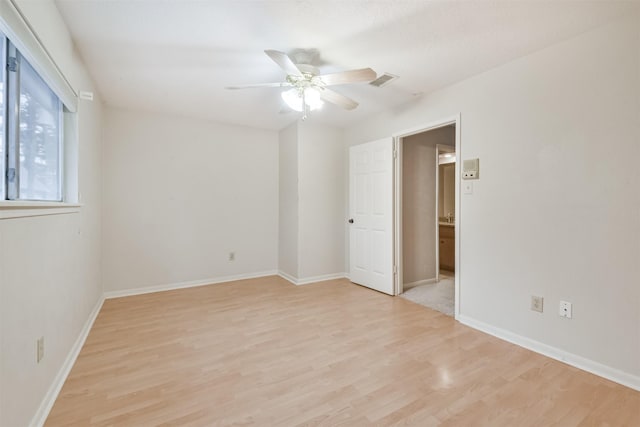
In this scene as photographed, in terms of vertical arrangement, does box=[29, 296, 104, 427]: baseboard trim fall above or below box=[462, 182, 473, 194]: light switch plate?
below

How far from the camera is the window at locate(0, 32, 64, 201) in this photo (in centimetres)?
136

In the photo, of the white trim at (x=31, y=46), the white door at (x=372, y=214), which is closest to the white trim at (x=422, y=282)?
the white door at (x=372, y=214)

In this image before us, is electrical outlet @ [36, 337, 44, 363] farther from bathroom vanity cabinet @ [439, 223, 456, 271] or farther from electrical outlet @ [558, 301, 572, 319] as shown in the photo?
bathroom vanity cabinet @ [439, 223, 456, 271]

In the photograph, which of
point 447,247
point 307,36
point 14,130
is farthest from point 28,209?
point 447,247

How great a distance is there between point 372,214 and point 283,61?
94.5 inches

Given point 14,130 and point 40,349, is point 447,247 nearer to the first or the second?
point 40,349

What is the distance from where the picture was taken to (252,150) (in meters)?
4.44

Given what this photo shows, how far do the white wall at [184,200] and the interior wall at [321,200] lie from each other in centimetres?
70

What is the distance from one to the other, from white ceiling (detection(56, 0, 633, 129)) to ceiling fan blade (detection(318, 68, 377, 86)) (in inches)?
10.2

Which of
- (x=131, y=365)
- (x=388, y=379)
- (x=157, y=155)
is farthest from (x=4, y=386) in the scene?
(x=157, y=155)

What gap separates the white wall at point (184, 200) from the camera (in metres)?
A: 3.56

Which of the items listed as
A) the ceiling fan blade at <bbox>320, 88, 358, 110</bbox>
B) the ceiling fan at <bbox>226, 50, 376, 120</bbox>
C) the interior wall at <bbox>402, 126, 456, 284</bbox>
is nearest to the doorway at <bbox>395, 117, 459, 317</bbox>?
the interior wall at <bbox>402, 126, 456, 284</bbox>

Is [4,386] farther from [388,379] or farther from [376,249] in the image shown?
[376,249]

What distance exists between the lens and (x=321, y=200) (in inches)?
171
